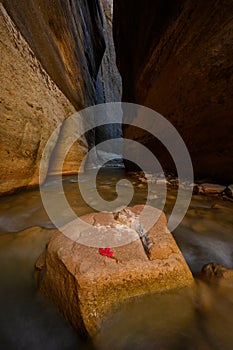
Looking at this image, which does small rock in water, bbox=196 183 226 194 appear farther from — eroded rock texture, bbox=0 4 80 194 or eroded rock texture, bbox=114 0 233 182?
eroded rock texture, bbox=0 4 80 194

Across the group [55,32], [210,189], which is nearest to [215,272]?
[210,189]

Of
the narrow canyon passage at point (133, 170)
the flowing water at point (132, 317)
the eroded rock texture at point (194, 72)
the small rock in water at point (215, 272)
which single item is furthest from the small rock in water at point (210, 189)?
the small rock in water at point (215, 272)

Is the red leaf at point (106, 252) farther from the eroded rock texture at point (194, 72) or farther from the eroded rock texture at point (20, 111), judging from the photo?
the eroded rock texture at point (194, 72)

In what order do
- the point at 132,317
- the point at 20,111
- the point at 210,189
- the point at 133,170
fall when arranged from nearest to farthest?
the point at 132,317, the point at 20,111, the point at 210,189, the point at 133,170

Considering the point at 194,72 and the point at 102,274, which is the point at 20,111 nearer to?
the point at 102,274

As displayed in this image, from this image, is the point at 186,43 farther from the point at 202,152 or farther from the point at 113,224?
the point at 113,224

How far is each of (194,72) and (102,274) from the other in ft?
12.6

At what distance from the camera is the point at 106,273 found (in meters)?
0.89

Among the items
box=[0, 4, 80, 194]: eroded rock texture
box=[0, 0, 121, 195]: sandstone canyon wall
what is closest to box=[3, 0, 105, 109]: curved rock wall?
box=[0, 0, 121, 195]: sandstone canyon wall

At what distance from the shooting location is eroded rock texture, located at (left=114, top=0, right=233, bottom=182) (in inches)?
111

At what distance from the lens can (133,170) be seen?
7.32 meters

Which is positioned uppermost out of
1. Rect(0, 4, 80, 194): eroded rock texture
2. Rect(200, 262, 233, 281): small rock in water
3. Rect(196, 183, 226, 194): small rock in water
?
Rect(0, 4, 80, 194): eroded rock texture

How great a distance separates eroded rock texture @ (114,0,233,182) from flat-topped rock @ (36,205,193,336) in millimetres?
2885

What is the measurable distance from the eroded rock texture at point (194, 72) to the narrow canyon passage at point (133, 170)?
21 millimetres
